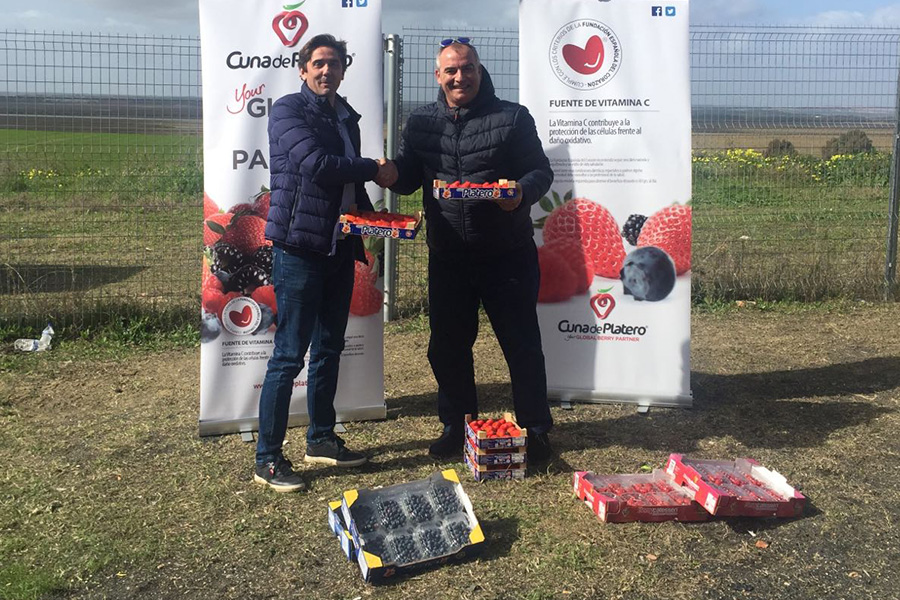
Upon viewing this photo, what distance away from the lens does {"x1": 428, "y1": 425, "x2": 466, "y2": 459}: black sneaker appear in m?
4.96

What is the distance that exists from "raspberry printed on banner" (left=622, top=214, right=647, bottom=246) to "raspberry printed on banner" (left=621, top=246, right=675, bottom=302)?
91 mm

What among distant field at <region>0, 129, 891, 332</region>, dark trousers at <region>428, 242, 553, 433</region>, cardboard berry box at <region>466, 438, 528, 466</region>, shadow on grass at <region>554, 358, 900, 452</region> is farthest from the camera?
distant field at <region>0, 129, 891, 332</region>

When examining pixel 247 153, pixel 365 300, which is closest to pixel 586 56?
pixel 365 300

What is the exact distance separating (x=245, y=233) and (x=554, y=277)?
6.51ft

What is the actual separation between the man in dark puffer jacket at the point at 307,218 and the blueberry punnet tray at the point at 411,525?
0.66 metres

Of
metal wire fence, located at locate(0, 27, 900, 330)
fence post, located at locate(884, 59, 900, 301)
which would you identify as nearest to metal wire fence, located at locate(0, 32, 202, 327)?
metal wire fence, located at locate(0, 27, 900, 330)

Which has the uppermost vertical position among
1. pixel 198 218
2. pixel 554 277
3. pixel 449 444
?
pixel 198 218

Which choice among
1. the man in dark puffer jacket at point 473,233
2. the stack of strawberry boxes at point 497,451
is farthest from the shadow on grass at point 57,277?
the stack of strawberry boxes at point 497,451

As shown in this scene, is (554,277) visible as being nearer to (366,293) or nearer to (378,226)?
(366,293)

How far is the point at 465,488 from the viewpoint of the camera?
4559mm

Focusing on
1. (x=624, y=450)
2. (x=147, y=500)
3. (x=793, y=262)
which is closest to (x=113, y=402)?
(x=147, y=500)

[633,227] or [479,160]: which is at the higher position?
[479,160]

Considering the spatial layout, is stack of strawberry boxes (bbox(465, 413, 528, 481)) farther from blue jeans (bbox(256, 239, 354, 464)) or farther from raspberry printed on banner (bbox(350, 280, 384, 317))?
raspberry printed on banner (bbox(350, 280, 384, 317))

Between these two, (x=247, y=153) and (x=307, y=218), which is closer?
(x=307, y=218)
